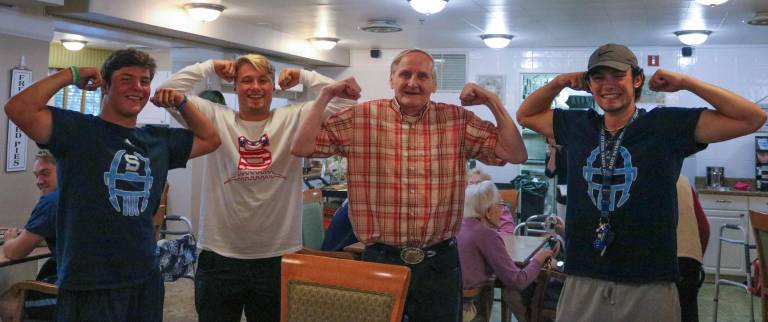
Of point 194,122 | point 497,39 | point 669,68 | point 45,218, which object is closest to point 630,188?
→ point 194,122

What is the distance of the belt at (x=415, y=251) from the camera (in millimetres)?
2248

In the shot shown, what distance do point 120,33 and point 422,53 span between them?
15.5ft

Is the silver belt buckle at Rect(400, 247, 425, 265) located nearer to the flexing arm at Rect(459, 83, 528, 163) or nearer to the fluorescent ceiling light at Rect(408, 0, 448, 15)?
the flexing arm at Rect(459, 83, 528, 163)

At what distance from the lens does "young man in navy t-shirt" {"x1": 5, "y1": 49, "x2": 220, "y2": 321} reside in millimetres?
2006

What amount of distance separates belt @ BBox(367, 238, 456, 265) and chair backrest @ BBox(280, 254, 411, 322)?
31cm


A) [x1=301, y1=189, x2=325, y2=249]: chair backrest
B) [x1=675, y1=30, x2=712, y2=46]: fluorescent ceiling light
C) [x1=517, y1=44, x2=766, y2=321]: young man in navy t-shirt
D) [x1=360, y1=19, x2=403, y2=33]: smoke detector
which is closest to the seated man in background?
[x1=301, y1=189, x2=325, y2=249]: chair backrest

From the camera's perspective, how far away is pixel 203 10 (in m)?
5.98

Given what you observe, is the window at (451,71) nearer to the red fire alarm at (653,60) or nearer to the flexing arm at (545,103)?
the red fire alarm at (653,60)

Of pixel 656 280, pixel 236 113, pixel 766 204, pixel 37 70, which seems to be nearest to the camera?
pixel 656 280

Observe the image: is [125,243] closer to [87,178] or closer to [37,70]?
[87,178]

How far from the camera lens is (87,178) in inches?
79.7

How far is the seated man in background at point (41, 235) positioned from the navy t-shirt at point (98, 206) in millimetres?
847

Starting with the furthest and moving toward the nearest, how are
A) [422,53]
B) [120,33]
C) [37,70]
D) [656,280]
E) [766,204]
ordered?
[766,204] → [120,33] → [37,70] → [422,53] → [656,280]

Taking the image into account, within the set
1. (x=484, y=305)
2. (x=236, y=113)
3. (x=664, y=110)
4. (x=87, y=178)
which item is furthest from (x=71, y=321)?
(x=484, y=305)
